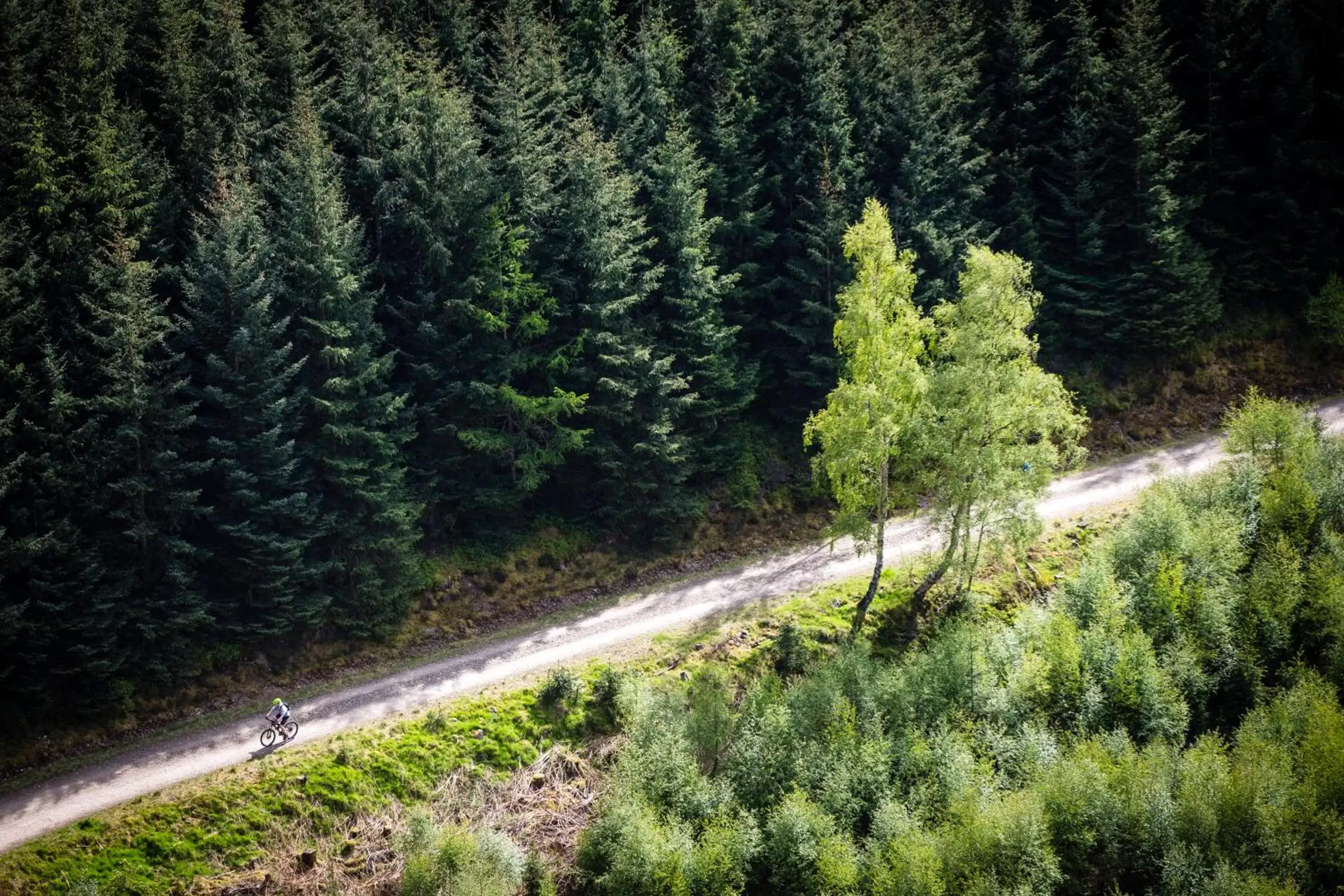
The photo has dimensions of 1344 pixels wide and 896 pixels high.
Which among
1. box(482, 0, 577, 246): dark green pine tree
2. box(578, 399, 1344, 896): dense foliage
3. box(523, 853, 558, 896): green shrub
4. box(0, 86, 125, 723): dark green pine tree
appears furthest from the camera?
box(482, 0, 577, 246): dark green pine tree

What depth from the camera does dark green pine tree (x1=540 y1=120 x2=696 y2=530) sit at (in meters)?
38.0

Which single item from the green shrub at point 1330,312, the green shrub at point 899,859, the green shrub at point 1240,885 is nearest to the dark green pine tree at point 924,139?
the green shrub at point 1330,312

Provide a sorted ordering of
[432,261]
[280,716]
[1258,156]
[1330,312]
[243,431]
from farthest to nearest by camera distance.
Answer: [1258,156], [1330,312], [432,261], [243,431], [280,716]

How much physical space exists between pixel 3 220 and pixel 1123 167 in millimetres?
48416

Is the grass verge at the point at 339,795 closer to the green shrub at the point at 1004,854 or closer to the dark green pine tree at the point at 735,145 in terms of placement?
the green shrub at the point at 1004,854

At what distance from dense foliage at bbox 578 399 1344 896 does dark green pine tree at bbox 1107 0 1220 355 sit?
520 inches

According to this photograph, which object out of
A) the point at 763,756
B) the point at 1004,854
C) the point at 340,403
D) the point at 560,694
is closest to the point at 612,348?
the point at 340,403

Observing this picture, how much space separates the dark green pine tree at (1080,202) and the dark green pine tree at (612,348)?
21.9m

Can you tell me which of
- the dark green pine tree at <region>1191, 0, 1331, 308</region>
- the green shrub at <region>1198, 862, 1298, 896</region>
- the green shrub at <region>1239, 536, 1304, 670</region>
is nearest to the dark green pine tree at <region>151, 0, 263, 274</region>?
the green shrub at <region>1198, 862, 1298, 896</region>

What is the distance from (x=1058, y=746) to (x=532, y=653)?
59.2 ft

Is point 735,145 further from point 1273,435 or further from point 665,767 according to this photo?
point 665,767

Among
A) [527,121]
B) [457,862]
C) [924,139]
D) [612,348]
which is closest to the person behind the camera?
[457,862]

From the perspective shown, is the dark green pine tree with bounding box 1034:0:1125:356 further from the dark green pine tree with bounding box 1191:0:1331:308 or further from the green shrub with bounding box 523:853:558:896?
the green shrub with bounding box 523:853:558:896

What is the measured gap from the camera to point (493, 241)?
121 feet
